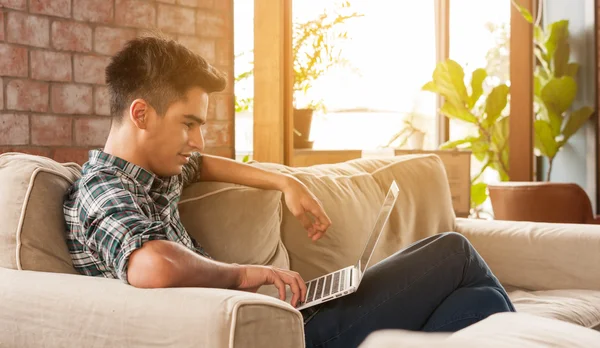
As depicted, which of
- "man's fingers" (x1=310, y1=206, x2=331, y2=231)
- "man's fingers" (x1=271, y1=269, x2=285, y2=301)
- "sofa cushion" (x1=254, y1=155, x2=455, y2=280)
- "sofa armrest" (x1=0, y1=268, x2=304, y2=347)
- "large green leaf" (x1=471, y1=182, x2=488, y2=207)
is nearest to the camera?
"sofa armrest" (x1=0, y1=268, x2=304, y2=347)

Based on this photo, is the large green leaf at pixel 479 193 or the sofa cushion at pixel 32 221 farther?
the large green leaf at pixel 479 193

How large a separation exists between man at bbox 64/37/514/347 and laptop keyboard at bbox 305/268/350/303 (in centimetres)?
4

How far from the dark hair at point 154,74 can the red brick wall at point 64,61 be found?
677 millimetres

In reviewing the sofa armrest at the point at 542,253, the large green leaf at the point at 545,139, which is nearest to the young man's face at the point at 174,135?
the sofa armrest at the point at 542,253

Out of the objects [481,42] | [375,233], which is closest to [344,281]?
[375,233]

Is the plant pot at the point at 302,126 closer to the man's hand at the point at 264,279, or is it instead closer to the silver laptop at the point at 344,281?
the silver laptop at the point at 344,281

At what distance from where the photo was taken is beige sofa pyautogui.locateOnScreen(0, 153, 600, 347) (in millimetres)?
1201

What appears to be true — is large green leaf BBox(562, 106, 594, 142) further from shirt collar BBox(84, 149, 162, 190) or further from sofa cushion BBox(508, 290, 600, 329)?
shirt collar BBox(84, 149, 162, 190)

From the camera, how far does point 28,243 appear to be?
1549mm

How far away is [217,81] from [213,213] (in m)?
0.38

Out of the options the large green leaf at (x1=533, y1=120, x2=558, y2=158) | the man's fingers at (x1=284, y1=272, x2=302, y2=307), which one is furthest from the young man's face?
the large green leaf at (x1=533, y1=120, x2=558, y2=158)

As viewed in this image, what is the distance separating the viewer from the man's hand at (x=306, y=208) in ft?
6.16

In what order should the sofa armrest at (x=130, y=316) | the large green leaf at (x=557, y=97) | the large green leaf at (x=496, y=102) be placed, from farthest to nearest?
the large green leaf at (x=557, y=97)
the large green leaf at (x=496, y=102)
the sofa armrest at (x=130, y=316)

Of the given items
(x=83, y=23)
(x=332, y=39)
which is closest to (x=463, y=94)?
(x=332, y=39)
